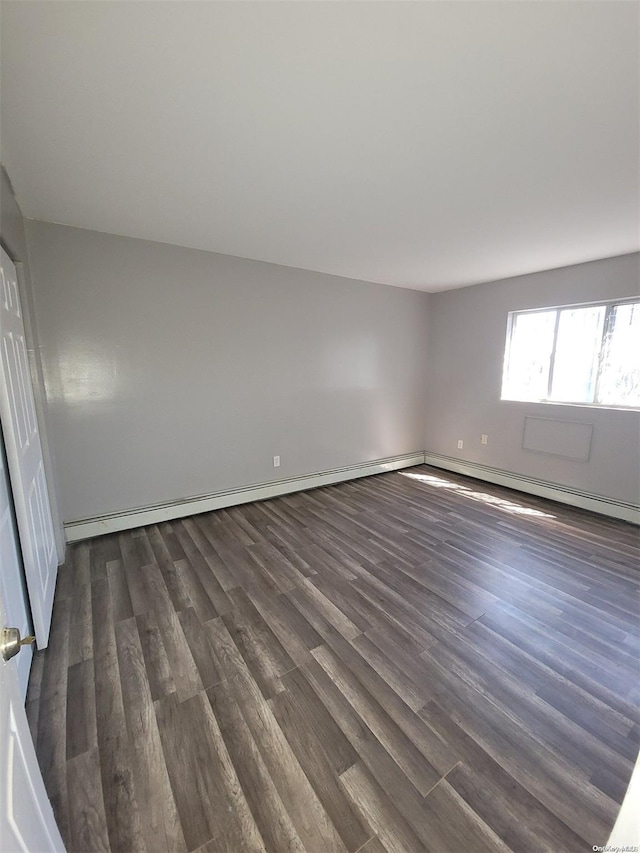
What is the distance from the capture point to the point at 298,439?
3789 mm

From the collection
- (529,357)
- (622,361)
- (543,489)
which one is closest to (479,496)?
(543,489)

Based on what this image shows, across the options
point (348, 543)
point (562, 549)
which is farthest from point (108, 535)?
point (562, 549)

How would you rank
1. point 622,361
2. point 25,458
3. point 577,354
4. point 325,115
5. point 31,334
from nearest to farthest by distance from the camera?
point 325,115
point 25,458
point 31,334
point 622,361
point 577,354

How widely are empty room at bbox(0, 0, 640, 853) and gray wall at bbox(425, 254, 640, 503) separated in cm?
5

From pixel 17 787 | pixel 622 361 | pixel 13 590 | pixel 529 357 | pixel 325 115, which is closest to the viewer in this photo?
pixel 17 787

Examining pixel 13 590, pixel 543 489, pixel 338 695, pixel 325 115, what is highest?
pixel 325 115

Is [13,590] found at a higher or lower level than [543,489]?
higher

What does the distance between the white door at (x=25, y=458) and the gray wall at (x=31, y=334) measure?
12 centimetres

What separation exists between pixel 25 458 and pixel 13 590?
65cm

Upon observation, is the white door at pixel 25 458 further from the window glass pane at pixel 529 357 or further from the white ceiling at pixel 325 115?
the window glass pane at pixel 529 357

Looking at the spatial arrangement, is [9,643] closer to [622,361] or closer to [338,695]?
[338,695]

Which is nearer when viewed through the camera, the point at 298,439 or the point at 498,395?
the point at 298,439

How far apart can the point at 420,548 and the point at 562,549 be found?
1.14m

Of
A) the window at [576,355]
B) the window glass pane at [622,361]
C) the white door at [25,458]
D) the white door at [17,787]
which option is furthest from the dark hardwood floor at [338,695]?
the window at [576,355]
